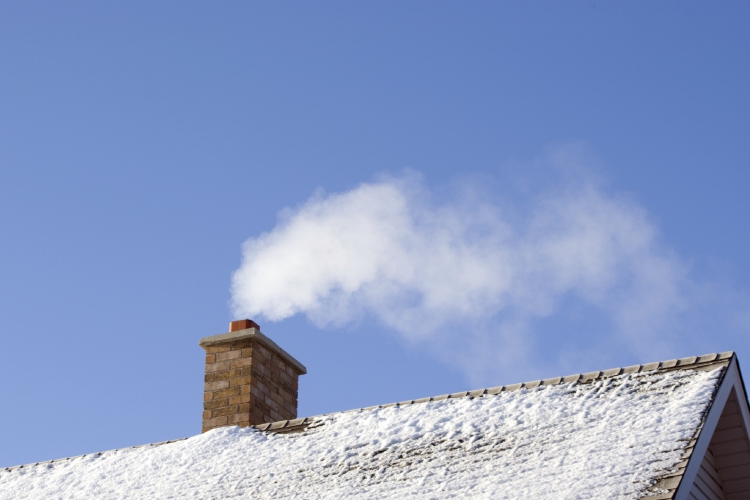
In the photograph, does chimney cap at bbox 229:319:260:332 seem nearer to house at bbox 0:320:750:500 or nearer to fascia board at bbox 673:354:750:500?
house at bbox 0:320:750:500

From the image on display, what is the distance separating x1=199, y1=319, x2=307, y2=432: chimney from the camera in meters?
13.0

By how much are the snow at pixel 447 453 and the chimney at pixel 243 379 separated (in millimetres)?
855

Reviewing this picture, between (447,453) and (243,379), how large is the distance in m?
4.09

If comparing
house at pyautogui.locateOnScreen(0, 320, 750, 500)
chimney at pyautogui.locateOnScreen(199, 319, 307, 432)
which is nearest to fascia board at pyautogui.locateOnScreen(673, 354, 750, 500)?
house at pyautogui.locateOnScreen(0, 320, 750, 500)

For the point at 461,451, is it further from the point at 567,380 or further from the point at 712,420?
the point at 712,420

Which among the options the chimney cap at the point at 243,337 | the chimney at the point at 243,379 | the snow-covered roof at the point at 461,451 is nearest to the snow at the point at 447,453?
the snow-covered roof at the point at 461,451

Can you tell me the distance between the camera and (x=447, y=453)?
32.4 feet

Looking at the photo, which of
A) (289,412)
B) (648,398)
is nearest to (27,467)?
(289,412)

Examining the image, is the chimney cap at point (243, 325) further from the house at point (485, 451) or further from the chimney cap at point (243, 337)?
the house at point (485, 451)

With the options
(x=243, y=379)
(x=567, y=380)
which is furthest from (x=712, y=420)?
(x=243, y=379)

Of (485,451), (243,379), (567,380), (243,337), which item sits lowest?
(485,451)

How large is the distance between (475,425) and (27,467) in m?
6.08

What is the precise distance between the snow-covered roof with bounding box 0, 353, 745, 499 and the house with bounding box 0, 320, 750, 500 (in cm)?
2

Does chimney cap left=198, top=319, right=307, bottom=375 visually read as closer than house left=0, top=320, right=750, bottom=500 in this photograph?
No
